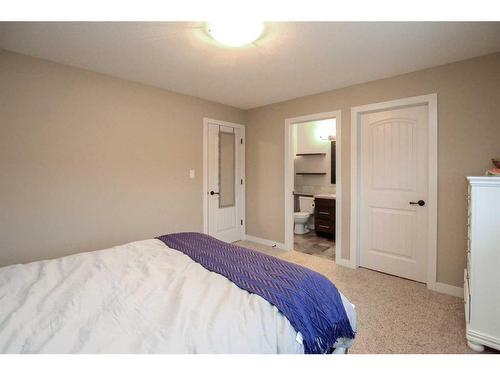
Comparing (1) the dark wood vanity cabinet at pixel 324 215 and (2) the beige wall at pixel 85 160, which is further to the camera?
(1) the dark wood vanity cabinet at pixel 324 215

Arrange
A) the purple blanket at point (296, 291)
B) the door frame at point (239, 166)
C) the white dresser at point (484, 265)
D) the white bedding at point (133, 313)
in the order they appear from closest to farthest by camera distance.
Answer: the white bedding at point (133, 313) → the purple blanket at point (296, 291) → the white dresser at point (484, 265) → the door frame at point (239, 166)

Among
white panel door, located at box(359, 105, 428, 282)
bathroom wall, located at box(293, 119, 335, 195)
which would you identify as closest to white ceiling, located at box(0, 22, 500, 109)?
white panel door, located at box(359, 105, 428, 282)

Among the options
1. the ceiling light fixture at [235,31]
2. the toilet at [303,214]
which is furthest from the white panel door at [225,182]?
the ceiling light fixture at [235,31]

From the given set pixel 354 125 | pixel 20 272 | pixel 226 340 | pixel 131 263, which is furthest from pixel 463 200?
pixel 20 272

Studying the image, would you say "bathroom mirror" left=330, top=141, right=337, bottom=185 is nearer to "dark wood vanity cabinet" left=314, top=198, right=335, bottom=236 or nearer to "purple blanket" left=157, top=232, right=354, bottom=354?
"dark wood vanity cabinet" left=314, top=198, right=335, bottom=236

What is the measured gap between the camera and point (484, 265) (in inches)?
65.1

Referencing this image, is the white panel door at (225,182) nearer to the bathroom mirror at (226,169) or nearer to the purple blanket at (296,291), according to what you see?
the bathroom mirror at (226,169)

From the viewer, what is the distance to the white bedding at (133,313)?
Result: 86 cm

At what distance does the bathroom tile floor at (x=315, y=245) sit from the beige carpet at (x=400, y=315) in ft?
2.21

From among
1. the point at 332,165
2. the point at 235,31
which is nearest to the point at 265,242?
the point at 332,165

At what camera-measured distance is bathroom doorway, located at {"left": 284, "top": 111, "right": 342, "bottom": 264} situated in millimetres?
3754

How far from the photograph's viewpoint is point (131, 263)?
1.56 m

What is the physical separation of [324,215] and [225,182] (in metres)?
1.88

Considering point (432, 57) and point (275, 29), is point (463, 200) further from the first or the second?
point (275, 29)
